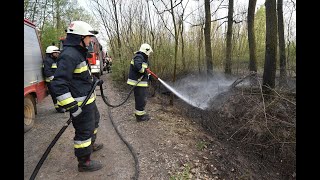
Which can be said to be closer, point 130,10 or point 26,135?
point 26,135

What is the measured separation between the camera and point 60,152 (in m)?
4.45

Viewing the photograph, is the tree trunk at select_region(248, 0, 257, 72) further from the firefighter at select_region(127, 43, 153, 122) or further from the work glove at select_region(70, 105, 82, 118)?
the work glove at select_region(70, 105, 82, 118)

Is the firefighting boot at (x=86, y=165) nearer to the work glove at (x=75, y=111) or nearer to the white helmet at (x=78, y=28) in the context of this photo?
the work glove at (x=75, y=111)

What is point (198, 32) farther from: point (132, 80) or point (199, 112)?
point (132, 80)

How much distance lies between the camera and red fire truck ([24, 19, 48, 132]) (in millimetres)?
5223

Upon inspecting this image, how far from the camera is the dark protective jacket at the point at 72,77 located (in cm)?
305

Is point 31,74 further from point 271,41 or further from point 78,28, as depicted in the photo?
point 271,41

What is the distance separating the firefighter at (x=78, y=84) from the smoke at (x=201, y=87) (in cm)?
512

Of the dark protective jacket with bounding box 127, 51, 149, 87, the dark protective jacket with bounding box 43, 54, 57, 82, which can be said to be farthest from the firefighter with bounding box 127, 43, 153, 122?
the dark protective jacket with bounding box 43, 54, 57, 82

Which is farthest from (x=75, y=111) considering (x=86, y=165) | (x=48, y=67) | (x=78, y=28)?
(x=48, y=67)

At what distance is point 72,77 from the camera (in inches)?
131
